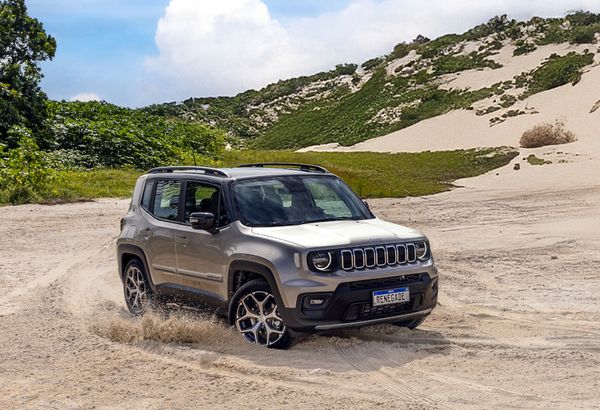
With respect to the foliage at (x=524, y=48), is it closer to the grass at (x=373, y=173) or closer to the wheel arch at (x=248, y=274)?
the grass at (x=373, y=173)

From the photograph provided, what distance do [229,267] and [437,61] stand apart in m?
63.1

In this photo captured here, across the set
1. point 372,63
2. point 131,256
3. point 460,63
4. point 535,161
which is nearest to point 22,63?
point 535,161

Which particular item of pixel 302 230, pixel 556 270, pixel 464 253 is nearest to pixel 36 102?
pixel 464 253

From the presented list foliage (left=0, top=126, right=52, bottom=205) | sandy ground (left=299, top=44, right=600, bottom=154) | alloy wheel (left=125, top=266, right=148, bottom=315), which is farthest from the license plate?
sandy ground (left=299, top=44, right=600, bottom=154)

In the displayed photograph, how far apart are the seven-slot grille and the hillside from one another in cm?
3684

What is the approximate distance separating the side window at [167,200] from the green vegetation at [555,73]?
135ft

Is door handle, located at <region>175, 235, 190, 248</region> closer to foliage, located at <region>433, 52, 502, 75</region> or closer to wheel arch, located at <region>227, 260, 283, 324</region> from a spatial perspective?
wheel arch, located at <region>227, 260, 283, 324</region>

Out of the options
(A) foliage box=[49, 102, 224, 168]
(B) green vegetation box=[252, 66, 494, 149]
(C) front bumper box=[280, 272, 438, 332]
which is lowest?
(C) front bumper box=[280, 272, 438, 332]

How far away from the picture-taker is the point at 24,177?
21.9 metres

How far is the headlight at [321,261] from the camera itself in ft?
24.0

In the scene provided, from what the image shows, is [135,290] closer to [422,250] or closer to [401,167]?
[422,250]

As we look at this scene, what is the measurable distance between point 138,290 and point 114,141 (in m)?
21.0

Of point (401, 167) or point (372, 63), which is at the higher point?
point (372, 63)

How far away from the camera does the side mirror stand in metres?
8.18
